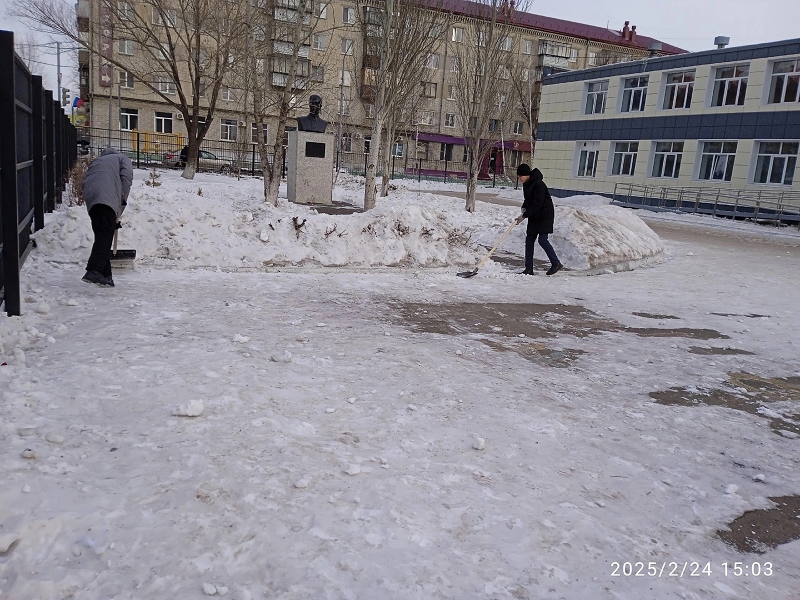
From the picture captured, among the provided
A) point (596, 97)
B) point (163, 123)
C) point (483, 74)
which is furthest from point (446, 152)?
point (483, 74)

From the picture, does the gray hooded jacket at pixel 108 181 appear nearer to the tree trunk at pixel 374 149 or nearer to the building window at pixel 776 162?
the tree trunk at pixel 374 149

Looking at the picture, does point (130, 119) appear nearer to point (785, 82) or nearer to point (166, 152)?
point (166, 152)

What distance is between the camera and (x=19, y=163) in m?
6.48

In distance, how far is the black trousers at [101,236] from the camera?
6.54m

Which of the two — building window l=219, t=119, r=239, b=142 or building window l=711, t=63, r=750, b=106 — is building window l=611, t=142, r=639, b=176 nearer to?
building window l=711, t=63, r=750, b=106

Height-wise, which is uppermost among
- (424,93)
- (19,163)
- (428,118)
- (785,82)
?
(424,93)

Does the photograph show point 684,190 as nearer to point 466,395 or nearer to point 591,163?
point 591,163

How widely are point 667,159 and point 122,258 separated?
28802 mm

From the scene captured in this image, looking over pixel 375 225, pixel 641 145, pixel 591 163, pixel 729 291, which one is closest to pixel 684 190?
pixel 641 145

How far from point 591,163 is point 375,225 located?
28121mm

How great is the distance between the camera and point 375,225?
32.7 feet

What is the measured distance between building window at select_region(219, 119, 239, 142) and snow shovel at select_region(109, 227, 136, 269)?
4027 centimetres

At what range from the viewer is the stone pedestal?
1614 centimetres

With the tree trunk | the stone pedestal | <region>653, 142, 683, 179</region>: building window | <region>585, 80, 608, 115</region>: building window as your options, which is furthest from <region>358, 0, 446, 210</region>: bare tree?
<region>585, 80, 608, 115</region>: building window
